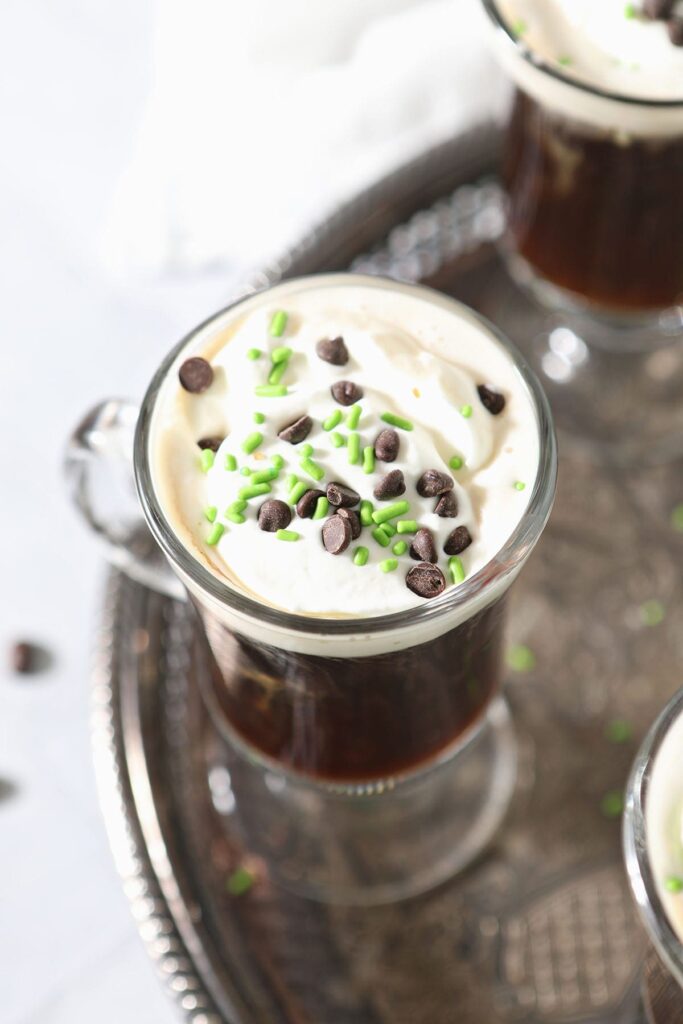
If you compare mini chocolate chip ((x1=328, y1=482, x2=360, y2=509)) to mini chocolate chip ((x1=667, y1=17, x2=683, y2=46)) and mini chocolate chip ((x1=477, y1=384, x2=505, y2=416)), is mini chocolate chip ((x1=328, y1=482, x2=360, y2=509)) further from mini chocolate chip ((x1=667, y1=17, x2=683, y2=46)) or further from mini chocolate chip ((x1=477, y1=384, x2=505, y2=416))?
mini chocolate chip ((x1=667, y1=17, x2=683, y2=46))

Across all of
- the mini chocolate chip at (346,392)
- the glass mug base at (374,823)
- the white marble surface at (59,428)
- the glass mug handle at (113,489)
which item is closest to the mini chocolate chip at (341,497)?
the mini chocolate chip at (346,392)

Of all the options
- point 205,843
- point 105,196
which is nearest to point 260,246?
point 105,196

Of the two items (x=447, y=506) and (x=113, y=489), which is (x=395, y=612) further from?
(x=113, y=489)

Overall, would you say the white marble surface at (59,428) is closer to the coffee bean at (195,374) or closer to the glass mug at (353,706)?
the glass mug at (353,706)

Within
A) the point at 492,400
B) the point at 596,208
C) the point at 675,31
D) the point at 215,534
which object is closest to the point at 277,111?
the point at 596,208

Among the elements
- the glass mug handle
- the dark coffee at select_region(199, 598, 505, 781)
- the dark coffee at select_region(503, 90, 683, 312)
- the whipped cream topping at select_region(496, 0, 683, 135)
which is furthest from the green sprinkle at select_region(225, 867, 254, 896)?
the whipped cream topping at select_region(496, 0, 683, 135)
